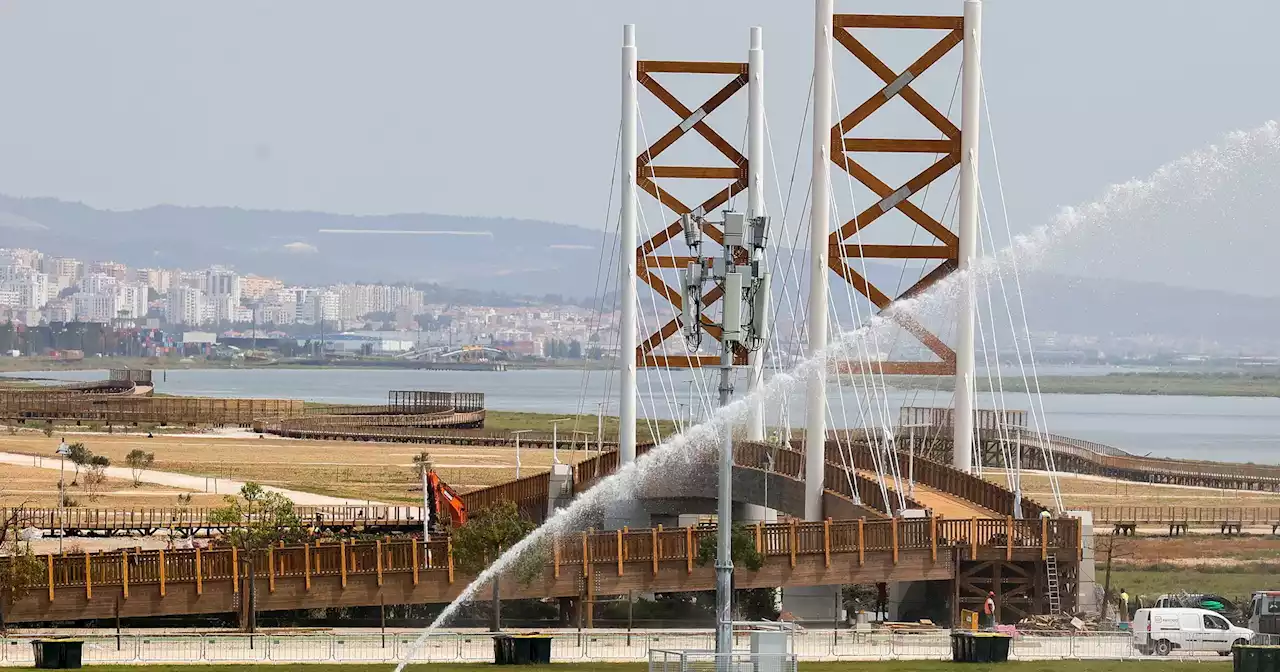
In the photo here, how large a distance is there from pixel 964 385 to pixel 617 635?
50.7 feet

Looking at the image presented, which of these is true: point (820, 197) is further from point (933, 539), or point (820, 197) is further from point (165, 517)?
point (165, 517)

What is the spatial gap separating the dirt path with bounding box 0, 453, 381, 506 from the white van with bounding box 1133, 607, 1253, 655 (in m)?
48.1

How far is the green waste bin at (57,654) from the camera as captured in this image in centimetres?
3853

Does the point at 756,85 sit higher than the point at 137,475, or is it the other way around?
the point at 756,85

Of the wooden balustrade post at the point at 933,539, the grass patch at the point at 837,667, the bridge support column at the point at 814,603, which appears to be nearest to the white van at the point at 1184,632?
the grass patch at the point at 837,667

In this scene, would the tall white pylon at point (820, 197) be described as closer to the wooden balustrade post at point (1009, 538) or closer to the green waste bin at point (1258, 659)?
the wooden balustrade post at point (1009, 538)

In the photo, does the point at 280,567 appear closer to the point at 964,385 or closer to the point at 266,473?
the point at 964,385

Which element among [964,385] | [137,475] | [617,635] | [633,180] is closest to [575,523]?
[633,180]

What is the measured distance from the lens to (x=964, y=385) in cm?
5591

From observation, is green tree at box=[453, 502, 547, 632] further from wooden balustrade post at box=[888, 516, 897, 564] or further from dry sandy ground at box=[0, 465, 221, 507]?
dry sandy ground at box=[0, 465, 221, 507]

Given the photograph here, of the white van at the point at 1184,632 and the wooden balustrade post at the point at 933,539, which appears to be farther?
the wooden balustrade post at the point at 933,539

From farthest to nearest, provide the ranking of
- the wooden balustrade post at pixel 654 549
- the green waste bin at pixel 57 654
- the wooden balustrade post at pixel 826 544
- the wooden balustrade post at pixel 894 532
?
the wooden balustrade post at pixel 654 549, the wooden balustrade post at pixel 826 544, the wooden balustrade post at pixel 894 532, the green waste bin at pixel 57 654

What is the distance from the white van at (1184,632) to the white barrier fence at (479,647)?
0.30 m

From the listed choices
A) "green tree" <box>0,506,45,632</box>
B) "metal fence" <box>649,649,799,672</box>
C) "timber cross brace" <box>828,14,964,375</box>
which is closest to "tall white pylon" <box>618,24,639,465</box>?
"timber cross brace" <box>828,14,964,375</box>
